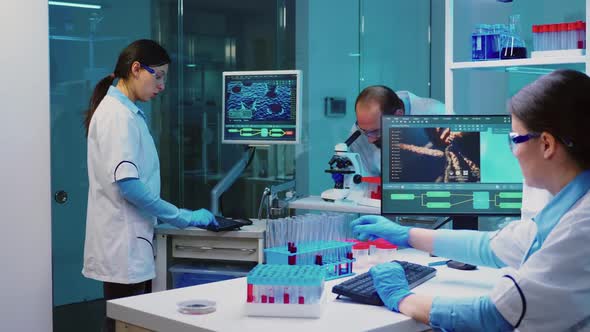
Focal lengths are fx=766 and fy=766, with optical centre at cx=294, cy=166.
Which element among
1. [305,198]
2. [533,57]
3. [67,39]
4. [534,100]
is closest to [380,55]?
[305,198]

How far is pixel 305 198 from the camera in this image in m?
3.88

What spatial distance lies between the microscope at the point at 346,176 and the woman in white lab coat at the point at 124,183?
75 cm

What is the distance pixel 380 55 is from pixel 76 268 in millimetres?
2835

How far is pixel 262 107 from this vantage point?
3676mm

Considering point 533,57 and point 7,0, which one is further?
point 7,0

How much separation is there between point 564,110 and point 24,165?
2440mm

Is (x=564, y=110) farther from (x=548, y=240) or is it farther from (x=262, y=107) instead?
(x=262, y=107)

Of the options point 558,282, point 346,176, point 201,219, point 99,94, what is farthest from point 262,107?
point 558,282

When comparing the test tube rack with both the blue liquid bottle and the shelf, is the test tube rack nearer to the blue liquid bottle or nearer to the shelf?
the shelf

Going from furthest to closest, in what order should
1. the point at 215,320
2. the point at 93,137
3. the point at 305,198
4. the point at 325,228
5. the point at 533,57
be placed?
the point at 305,198, the point at 93,137, the point at 533,57, the point at 325,228, the point at 215,320

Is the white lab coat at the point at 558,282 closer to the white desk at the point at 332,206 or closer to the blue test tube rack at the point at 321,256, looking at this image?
the blue test tube rack at the point at 321,256

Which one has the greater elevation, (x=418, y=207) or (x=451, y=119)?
(x=451, y=119)

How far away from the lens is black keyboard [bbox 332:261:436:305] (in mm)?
2004

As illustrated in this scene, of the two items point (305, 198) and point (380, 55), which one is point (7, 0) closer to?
point (305, 198)
